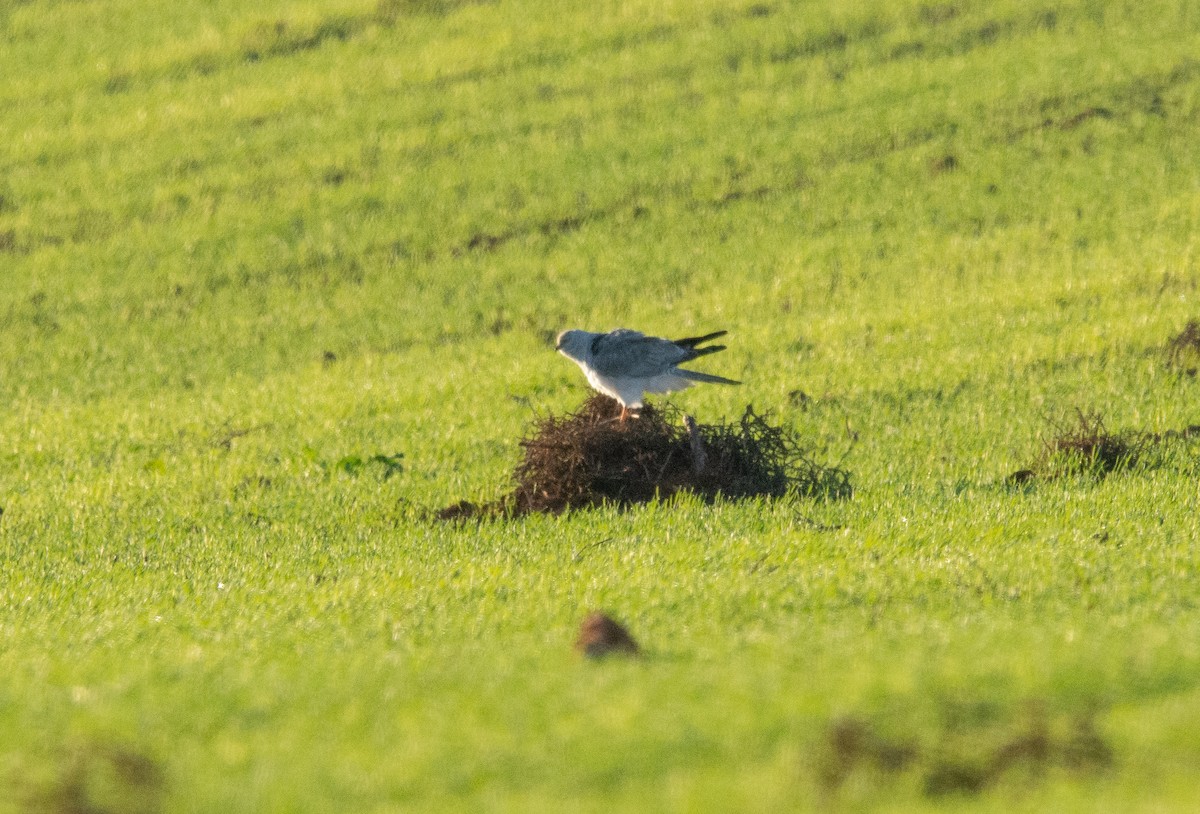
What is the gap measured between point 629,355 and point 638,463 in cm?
107

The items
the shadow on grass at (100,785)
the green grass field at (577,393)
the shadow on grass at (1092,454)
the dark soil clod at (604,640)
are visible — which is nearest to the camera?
the shadow on grass at (100,785)

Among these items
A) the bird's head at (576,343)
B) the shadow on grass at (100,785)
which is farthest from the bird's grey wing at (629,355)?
the shadow on grass at (100,785)

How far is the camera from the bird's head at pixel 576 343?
13581mm

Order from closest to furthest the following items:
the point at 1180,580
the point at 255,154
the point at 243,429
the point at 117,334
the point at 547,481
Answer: the point at 1180,580 → the point at 547,481 → the point at 243,429 → the point at 117,334 → the point at 255,154

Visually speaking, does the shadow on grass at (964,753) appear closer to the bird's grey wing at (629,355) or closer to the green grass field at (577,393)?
the green grass field at (577,393)

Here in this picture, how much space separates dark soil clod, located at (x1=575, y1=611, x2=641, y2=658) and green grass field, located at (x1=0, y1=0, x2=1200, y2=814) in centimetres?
14

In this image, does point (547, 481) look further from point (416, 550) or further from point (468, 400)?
point (468, 400)

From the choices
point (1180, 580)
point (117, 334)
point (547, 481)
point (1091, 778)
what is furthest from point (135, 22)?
point (1091, 778)

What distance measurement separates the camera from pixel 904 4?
38250 millimetres

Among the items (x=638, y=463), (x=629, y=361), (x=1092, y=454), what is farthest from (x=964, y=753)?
(x=1092, y=454)

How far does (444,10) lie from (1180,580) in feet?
115

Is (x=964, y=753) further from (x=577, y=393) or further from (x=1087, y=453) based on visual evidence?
(x=577, y=393)

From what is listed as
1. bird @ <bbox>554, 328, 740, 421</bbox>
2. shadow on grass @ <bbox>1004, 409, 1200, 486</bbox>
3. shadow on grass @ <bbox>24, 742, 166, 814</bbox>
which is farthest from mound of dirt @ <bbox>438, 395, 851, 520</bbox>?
shadow on grass @ <bbox>24, 742, 166, 814</bbox>

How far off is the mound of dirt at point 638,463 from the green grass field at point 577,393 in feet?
1.69
